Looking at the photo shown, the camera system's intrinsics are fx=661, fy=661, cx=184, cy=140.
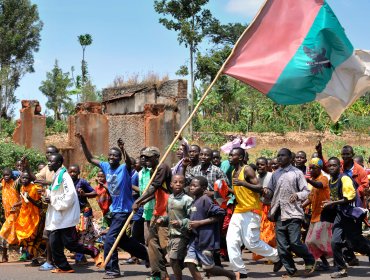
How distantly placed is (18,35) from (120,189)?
32318 millimetres

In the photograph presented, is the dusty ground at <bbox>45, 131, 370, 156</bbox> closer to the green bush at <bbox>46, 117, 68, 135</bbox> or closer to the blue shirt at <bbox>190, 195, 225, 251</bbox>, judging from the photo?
the green bush at <bbox>46, 117, 68, 135</bbox>

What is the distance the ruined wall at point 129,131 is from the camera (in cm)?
1775

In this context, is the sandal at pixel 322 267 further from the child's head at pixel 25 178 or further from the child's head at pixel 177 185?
the child's head at pixel 25 178

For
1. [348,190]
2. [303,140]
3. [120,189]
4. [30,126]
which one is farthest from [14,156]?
[303,140]

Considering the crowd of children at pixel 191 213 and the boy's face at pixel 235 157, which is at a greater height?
the boy's face at pixel 235 157

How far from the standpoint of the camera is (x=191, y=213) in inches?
274

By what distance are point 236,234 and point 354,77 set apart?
2.54 meters

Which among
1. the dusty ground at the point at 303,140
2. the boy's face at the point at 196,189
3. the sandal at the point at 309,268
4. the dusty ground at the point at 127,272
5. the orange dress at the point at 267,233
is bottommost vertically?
the dusty ground at the point at 127,272

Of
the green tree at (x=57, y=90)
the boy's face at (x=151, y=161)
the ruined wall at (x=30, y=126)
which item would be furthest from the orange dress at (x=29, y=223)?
the green tree at (x=57, y=90)

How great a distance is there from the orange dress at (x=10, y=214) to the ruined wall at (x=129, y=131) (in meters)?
8.28

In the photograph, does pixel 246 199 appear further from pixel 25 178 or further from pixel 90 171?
pixel 90 171

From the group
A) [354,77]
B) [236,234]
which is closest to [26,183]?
[236,234]

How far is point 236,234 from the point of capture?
7.88m

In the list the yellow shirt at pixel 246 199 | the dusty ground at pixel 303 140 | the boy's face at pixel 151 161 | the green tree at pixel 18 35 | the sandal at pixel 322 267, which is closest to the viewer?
the boy's face at pixel 151 161
